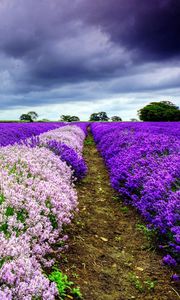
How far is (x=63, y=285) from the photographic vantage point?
11.4 ft

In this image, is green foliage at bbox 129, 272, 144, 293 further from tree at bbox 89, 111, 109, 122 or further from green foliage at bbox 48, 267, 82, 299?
tree at bbox 89, 111, 109, 122

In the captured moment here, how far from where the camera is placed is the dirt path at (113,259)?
3701mm

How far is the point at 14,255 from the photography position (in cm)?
263

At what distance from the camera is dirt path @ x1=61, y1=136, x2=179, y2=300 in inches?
146

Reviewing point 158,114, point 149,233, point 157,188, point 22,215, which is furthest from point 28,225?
point 158,114

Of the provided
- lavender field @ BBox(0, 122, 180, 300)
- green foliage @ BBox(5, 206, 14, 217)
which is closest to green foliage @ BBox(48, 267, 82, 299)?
A: lavender field @ BBox(0, 122, 180, 300)

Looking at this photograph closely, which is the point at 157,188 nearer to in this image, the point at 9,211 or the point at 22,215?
the point at 22,215

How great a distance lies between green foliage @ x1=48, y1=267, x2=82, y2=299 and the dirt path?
0.37 feet

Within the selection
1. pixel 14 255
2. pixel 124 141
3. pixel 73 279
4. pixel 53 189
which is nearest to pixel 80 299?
pixel 73 279

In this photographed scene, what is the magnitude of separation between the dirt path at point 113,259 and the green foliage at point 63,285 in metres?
0.11

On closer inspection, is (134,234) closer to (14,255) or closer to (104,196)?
(104,196)

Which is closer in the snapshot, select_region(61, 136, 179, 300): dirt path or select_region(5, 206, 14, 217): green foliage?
select_region(5, 206, 14, 217): green foliage

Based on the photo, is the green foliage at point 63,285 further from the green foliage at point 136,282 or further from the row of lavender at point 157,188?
the row of lavender at point 157,188

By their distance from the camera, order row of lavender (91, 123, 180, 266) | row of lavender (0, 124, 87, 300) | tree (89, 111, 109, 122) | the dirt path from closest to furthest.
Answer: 1. row of lavender (0, 124, 87, 300)
2. the dirt path
3. row of lavender (91, 123, 180, 266)
4. tree (89, 111, 109, 122)
